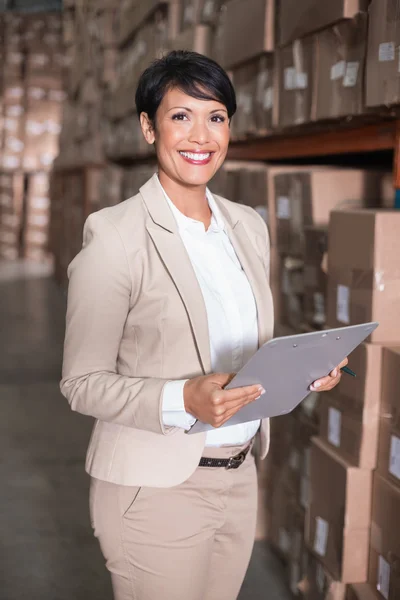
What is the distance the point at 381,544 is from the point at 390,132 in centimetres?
116

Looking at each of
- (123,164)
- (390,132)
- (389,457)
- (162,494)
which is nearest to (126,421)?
(162,494)

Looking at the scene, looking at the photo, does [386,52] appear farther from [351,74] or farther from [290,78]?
[290,78]

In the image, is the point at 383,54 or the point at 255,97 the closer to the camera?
the point at 383,54

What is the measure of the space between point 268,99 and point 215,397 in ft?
6.01

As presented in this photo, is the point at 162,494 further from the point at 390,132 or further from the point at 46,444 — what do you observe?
the point at 46,444

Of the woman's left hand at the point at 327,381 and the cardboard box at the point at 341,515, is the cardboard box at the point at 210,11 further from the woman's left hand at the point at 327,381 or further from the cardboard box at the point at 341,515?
the woman's left hand at the point at 327,381

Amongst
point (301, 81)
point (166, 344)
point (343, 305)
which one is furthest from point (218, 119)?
point (301, 81)

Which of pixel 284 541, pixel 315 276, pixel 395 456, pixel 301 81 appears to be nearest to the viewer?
pixel 395 456

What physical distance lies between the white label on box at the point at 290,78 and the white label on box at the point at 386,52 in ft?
1.93

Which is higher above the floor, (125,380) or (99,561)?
(125,380)

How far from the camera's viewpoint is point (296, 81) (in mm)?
2576

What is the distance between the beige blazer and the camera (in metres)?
1.37

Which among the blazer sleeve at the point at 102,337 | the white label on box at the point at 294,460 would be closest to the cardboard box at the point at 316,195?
the white label on box at the point at 294,460

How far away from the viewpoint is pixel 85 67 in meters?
7.03
